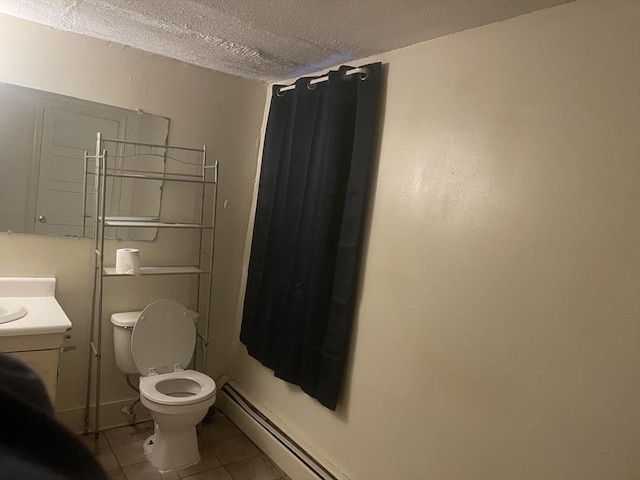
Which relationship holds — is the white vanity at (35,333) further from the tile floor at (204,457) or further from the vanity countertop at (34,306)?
the tile floor at (204,457)

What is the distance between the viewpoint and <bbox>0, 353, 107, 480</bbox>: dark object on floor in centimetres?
44

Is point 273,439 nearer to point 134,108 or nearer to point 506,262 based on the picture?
point 506,262

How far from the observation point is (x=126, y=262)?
2.44 meters

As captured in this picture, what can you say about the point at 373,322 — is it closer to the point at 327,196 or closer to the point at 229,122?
the point at 327,196

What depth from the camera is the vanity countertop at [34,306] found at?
75.6 inches

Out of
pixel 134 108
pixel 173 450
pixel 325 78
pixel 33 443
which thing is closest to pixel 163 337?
pixel 173 450

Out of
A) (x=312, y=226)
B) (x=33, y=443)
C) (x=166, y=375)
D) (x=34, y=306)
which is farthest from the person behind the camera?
(x=166, y=375)

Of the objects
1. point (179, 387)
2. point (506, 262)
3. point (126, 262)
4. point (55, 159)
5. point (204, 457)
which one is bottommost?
point (204, 457)

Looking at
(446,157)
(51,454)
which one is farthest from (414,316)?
(51,454)

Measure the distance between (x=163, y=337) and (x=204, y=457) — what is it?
2.17ft

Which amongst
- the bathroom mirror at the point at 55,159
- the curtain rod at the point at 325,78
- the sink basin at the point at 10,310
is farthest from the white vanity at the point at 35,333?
the curtain rod at the point at 325,78

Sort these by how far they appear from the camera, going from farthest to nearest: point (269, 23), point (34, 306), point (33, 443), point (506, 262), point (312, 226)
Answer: point (312, 226), point (34, 306), point (269, 23), point (506, 262), point (33, 443)

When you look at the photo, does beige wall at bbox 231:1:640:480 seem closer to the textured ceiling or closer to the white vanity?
the textured ceiling

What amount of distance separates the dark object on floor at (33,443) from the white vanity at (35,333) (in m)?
1.45
